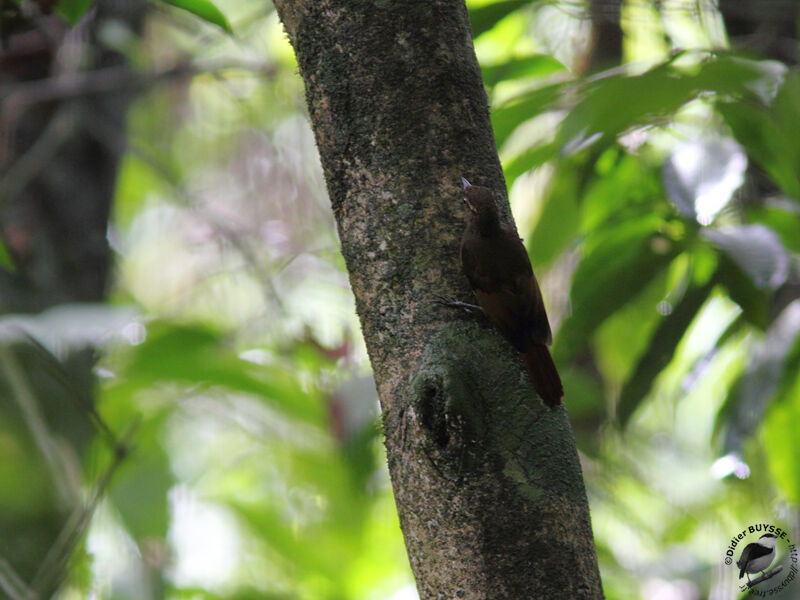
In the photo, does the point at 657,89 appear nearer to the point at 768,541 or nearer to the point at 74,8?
the point at 768,541

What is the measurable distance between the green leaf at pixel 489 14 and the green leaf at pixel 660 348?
710 mm

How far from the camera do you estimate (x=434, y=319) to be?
0.99 meters

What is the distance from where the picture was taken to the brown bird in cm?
99

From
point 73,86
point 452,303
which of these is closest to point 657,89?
point 452,303

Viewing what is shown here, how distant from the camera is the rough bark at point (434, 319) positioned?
2.96 feet

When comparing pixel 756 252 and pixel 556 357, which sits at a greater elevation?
pixel 756 252

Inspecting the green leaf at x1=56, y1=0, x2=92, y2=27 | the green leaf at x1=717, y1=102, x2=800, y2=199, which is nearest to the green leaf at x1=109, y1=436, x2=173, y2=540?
the green leaf at x1=56, y1=0, x2=92, y2=27

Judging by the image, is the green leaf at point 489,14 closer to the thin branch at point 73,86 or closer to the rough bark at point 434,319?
the rough bark at point 434,319

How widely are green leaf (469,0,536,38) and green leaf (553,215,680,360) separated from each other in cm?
51

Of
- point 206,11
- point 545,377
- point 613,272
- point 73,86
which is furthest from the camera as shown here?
point 73,86

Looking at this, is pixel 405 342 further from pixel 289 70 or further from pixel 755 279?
pixel 289 70

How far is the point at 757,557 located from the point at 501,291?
2.43 ft

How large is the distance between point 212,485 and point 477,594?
10.2 ft

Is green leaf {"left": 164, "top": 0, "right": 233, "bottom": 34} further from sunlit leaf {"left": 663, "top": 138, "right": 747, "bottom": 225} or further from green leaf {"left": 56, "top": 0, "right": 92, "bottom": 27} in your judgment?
sunlit leaf {"left": 663, "top": 138, "right": 747, "bottom": 225}
